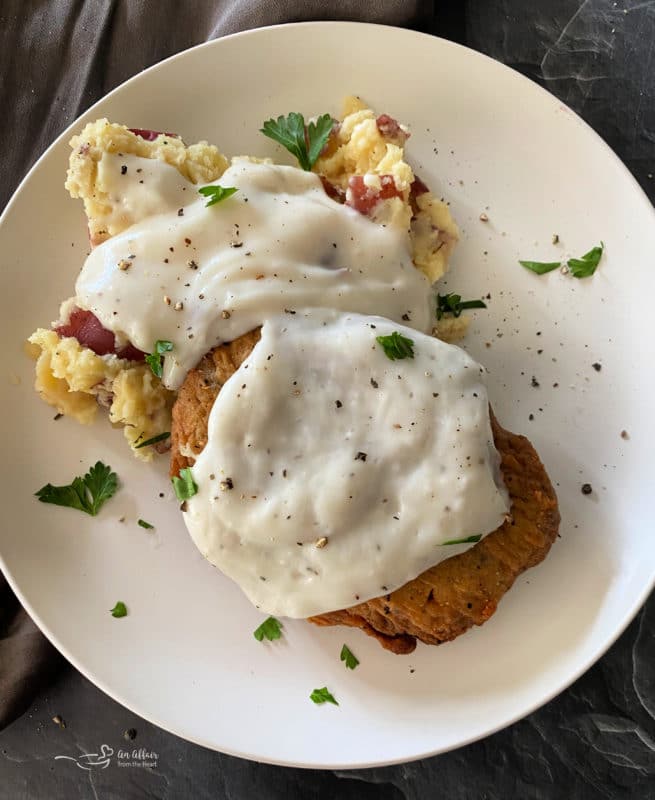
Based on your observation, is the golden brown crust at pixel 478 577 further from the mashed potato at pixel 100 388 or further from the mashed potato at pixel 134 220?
the mashed potato at pixel 100 388

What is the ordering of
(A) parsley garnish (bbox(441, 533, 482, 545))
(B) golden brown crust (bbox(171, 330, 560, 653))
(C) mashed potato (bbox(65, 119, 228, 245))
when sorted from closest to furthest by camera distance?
(A) parsley garnish (bbox(441, 533, 482, 545))
(B) golden brown crust (bbox(171, 330, 560, 653))
(C) mashed potato (bbox(65, 119, 228, 245))

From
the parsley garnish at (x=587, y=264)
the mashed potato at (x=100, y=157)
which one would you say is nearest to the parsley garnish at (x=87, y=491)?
the mashed potato at (x=100, y=157)

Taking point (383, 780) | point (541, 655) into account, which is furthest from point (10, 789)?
point (541, 655)

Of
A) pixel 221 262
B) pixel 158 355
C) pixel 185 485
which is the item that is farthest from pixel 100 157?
pixel 185 485

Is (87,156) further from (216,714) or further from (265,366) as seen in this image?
(216,714)

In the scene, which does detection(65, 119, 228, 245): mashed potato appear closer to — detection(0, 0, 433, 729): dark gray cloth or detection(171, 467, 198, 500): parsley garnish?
detection(0, 0, 433, 729): dark gray cloth

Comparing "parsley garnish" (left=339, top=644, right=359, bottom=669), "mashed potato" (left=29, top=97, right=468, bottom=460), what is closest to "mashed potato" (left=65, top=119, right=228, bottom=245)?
"mashed potato" (left=29, top=97, right=468, bottom=460)

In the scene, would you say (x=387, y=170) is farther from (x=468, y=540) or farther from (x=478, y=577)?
(x=478, y=577)
